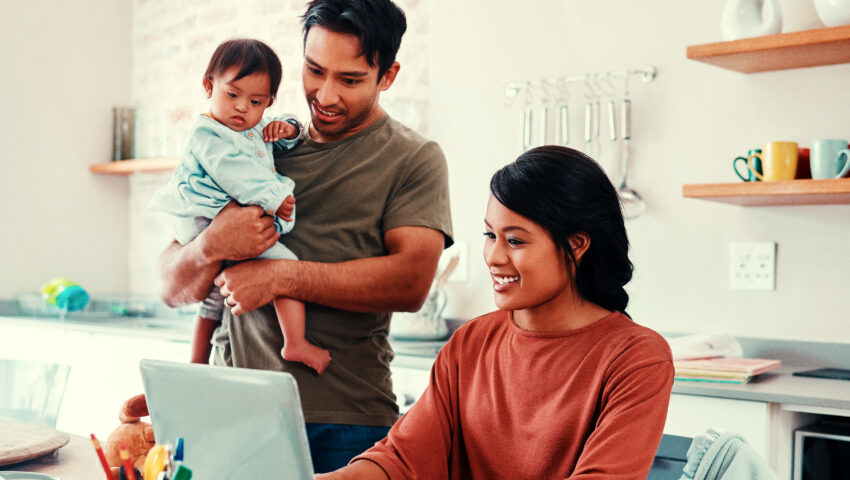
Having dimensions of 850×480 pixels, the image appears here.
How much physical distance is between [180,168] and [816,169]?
155 centimetres

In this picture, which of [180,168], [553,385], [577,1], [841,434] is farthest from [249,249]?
[577,1]

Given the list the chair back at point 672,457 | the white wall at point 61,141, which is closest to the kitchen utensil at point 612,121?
the chair back at point 672,457

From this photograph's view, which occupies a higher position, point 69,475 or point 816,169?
point 816,169

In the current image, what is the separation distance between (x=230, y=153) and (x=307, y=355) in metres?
0.41

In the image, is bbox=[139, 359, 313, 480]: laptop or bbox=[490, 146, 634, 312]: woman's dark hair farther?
bbox=[490, 146, 634, 312]: woman's dark hair

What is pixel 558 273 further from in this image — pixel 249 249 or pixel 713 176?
pixel 713 176

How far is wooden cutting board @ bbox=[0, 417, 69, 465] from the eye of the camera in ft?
4.61

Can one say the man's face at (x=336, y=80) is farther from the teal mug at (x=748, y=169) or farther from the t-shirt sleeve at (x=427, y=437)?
the teal mug at (x=748, y=169)

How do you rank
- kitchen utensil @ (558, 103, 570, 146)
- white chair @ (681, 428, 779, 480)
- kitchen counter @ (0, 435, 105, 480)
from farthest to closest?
kitchen utensil @ (558, 103, 570, 146) < kitchen counter @ (0, 435, 105, 480) < white chair @ (681, 428, 779, 480)

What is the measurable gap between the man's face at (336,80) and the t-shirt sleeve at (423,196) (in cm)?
13

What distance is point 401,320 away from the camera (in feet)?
9.87

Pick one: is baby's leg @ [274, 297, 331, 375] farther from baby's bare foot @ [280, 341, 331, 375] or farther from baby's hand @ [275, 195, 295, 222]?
baby's hand @ [275, 195, 295, 222]

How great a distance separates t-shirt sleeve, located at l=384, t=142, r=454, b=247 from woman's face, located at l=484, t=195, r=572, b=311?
0.21 metres

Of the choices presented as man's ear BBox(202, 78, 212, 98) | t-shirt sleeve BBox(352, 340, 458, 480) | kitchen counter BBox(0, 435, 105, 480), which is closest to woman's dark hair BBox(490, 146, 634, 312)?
t-shirt sleeve BBox(352, 340, 458, 480)
